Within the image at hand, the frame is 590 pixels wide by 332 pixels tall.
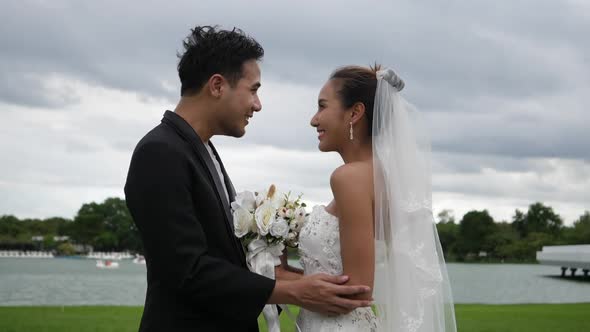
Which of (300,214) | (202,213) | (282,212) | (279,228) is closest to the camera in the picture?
(202,213)

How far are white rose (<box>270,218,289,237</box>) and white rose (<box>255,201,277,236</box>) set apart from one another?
0.03 meters

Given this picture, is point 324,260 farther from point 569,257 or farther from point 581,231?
point 581,231

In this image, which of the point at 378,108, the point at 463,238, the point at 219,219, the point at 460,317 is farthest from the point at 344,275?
the point at 463,238

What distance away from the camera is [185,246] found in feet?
13.0

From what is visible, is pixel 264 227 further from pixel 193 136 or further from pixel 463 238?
pixel 463 238

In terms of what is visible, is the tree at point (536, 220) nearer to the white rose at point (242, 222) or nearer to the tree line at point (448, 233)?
the tree line at point (448, 233)

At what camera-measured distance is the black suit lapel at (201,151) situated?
445 centimetres

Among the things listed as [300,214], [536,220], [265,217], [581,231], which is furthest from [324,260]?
[536,220]

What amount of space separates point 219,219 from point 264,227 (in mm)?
475

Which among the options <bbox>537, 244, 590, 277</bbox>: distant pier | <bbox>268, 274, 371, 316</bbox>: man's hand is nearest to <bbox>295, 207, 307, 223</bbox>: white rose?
<bbox>268, 274, 371, 316</bbox>: man's hand

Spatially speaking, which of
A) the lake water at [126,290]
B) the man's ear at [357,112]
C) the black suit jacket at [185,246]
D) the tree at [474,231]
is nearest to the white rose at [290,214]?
the black suit jacket at [185,246]

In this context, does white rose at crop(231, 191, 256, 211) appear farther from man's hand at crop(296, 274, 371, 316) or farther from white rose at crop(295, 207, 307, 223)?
man's hand at crop(296, 274, 371, 316)

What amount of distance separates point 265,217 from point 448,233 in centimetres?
15226

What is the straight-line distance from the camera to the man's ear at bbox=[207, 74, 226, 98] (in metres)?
4.58
